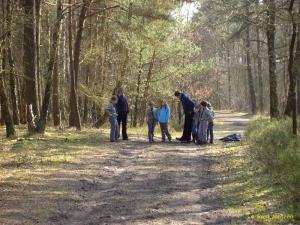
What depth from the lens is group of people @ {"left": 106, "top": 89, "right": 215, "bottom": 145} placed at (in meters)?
19.4

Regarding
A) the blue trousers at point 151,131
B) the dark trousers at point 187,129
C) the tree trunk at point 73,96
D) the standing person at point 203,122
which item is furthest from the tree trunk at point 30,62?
the standing person at point 203,122

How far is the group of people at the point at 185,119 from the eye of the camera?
63.6 ft

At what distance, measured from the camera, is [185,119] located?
2019cm

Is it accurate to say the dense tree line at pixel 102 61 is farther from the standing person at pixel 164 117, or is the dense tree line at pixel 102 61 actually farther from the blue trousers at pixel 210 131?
the blue trousers at pixel 210 131

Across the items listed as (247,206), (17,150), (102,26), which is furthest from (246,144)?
(102,26)

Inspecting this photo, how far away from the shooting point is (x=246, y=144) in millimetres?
17516

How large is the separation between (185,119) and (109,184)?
30.7ft

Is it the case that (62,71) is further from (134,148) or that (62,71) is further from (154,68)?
(134,148)

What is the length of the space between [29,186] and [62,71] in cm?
2666

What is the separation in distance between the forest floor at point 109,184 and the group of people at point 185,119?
1.66 metres

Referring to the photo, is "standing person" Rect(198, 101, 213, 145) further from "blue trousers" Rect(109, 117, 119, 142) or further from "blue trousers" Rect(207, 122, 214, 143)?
"blue trousers" Rect(109, 117, 119, 142)

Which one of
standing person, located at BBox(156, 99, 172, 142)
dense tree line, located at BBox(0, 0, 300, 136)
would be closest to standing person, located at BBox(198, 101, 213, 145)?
standing person, located at BBox(156, 99, 172, 142)
